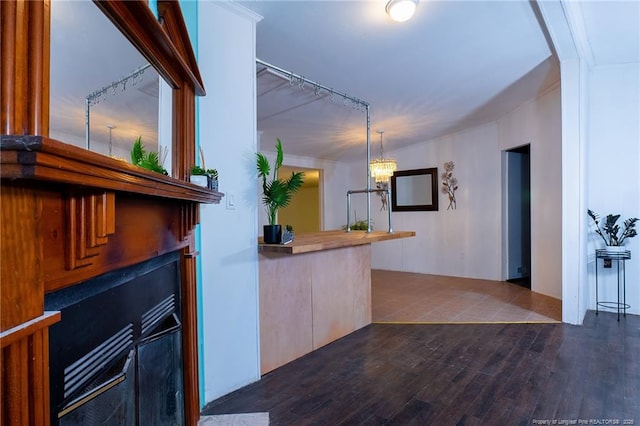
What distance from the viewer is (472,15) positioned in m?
2.59

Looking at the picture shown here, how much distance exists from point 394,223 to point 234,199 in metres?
4.88

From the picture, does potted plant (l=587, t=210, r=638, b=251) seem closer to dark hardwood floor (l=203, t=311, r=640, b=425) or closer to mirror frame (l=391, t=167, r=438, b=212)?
dark hardwood floor (l=203, t=311, r=640, b=425)

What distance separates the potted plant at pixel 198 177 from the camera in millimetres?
1613

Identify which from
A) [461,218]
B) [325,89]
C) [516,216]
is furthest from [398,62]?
[516,216]

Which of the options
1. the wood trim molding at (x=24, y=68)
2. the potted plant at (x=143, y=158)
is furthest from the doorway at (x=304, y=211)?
the wood trim molding at (x=24, y=68)

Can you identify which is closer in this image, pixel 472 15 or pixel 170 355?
pixel 170 355

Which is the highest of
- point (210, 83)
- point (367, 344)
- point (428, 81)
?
point (428, 81)

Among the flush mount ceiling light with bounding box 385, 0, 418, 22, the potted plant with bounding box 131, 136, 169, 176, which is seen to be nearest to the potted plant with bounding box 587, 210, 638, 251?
the flush mount ceiling light with bounding box 385, 0, 418, 22

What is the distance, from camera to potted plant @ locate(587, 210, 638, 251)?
3523mm

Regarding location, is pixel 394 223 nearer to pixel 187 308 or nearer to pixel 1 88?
pixel 187 308

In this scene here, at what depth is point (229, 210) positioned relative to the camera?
2.15 meters

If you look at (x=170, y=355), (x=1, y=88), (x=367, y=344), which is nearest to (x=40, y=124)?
(x=1, y=88)

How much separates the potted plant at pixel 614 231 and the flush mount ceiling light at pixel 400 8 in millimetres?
3024

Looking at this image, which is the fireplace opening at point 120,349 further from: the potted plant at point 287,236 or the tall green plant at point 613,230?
the tall green plant at point 613,230
